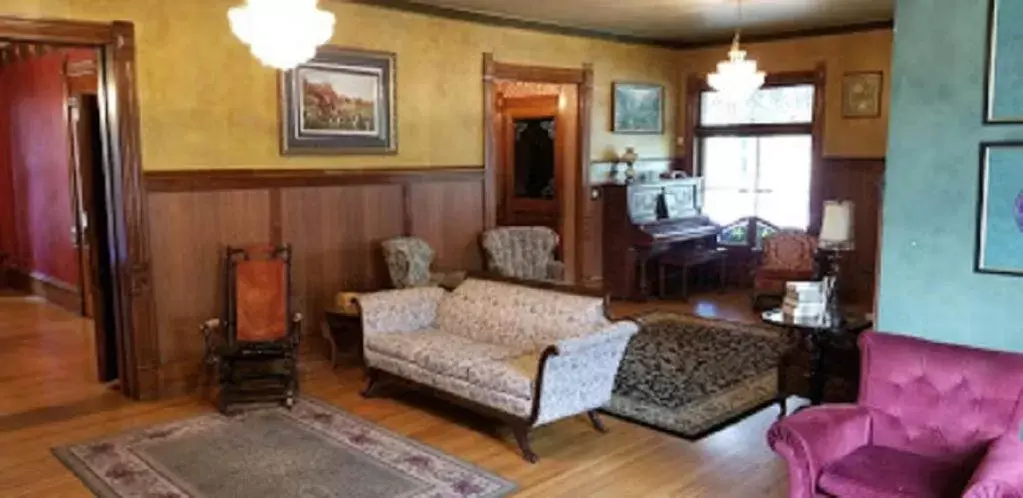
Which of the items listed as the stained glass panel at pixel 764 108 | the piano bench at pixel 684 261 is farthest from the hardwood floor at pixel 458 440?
the stained glass panel at pixel 764 108

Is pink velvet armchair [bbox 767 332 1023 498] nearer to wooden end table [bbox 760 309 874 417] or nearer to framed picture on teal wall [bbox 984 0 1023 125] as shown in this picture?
framed picture on teal wall [bbox 984 0 1023 125]

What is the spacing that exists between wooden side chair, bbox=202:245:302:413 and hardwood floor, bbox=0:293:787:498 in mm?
287

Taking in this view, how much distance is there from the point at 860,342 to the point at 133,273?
4257 millimetres

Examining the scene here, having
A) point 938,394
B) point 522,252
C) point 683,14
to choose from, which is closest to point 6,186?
point 522,252

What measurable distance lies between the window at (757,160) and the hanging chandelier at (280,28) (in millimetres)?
6075

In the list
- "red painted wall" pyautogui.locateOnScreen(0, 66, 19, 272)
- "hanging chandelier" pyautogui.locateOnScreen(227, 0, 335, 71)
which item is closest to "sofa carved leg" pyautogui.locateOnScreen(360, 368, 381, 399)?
"hanging chandelier" pyautogui.locateOnScreen(227, 0, 335, 71)

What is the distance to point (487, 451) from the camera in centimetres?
431

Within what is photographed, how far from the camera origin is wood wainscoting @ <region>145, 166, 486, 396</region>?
5.29 metres

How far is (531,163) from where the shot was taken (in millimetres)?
8969

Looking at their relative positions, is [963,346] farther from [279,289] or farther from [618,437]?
[279,289]

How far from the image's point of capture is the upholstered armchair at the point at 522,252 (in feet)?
22.7

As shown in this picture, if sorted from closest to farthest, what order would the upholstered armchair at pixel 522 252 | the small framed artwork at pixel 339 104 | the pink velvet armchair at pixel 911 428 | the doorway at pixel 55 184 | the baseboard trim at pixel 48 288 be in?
the pink velvet armchair at pixel 911 428 < the doorway at pixel 55 184 < the small framed artwork at pixel 339 104 < the upholstered armchair at pixel 522 252 < the baseboard trim at pixel 48 288

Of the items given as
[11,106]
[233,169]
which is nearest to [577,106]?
[233,169]

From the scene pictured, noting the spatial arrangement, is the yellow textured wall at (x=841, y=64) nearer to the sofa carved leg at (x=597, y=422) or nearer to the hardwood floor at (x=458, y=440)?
the hardwood floor at (x=458, y=440)
